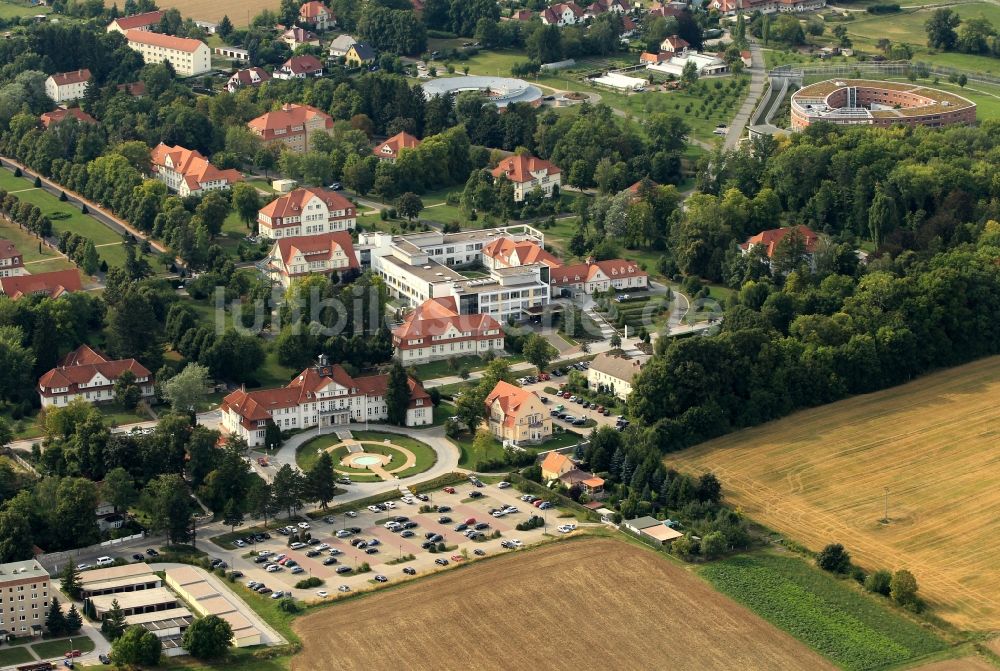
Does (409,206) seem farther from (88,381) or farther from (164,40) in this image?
(164,40)

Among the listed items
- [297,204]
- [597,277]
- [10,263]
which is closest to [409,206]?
[297,204]

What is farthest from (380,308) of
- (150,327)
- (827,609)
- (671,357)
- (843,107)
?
(843,107)

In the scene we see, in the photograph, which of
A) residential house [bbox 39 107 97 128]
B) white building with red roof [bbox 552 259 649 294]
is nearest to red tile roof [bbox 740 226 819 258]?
white building with red roof [bbox 552 259 649 294]

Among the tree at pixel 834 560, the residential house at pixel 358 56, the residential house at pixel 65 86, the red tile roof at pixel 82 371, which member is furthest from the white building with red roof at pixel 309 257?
the residential house at pixel 358 56

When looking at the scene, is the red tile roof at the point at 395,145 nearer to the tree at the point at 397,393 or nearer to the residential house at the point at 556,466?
the tree at the point at 397,393

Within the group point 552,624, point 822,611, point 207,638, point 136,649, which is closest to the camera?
point 136,649

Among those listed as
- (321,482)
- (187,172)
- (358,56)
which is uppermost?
(358,56)

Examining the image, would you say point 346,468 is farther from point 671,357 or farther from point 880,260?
point 880,260
